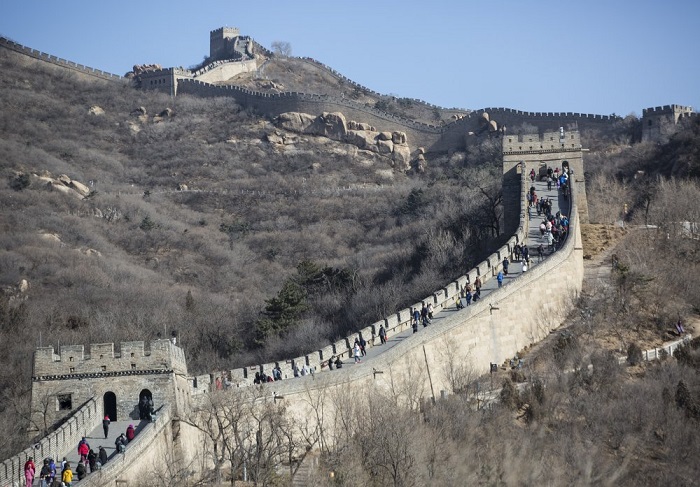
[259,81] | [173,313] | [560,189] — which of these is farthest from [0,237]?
[259,81]

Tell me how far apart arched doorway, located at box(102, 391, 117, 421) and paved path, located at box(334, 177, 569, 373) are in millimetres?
7300

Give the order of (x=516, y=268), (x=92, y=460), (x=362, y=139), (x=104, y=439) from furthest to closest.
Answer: (x=362, y=139) < (x=516, y=268) < (x=104, y=439) < (x=92, y=460)

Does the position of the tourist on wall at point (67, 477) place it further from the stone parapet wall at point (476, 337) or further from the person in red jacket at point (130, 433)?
the stone parapet wall at point (476, 337)

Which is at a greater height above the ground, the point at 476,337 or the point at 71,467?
the point at 476,337

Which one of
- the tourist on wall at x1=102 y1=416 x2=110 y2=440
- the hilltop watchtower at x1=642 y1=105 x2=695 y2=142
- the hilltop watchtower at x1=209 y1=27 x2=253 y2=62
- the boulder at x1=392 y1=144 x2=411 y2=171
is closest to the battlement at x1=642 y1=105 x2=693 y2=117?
the hilltop watchtower at x1=642 y1=105 x2=695 y2=142

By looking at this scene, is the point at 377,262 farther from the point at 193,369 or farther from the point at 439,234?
the point at 193,369

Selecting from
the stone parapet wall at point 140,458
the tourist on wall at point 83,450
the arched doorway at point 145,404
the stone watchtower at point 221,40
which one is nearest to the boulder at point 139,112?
the stone watchtower at point 221,40

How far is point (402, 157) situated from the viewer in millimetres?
99250

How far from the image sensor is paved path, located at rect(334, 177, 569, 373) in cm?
4328

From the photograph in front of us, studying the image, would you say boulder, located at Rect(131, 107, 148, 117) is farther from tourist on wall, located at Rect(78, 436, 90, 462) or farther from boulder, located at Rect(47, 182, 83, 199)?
tourist on wall, located at Rect(78, 436, 90, 462)

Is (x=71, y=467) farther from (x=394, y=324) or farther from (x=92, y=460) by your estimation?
(x=394, y=324)

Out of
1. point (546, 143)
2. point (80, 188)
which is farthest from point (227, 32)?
point (546, 143)

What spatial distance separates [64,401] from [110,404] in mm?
999

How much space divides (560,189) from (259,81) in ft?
219
